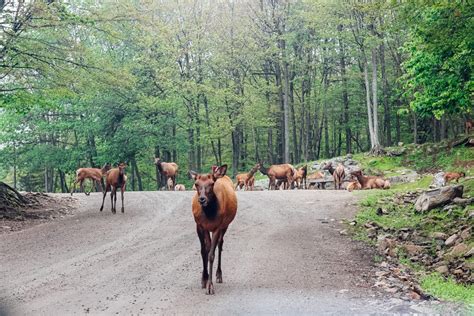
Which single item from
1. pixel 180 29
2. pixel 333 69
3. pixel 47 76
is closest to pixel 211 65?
pixel 180 29

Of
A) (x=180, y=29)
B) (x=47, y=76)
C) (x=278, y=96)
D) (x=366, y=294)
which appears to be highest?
(x=180, y=29)

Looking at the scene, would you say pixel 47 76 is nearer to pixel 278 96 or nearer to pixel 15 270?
pixel 15 270

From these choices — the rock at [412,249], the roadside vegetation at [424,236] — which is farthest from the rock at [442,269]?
the rock at [412,249]

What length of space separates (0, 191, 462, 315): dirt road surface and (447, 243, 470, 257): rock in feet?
5.13

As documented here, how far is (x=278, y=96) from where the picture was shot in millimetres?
43781

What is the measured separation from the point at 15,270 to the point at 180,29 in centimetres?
3314

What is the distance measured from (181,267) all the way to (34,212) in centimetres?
970

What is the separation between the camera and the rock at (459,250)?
386 inches

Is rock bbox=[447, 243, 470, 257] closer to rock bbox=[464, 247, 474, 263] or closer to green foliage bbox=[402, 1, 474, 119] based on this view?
rock bbox=[464, 247, 474, 263]

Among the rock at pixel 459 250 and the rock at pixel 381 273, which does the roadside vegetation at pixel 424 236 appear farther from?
the rock at pixel 381 273

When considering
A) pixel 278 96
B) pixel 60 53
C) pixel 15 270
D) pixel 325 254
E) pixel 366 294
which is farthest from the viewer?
pixel 278 96

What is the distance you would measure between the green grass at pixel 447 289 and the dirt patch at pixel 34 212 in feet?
37.5

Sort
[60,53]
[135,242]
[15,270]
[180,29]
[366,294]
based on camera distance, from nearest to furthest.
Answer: [366,294], [15,270], [135,242], [60,53], [180,29]

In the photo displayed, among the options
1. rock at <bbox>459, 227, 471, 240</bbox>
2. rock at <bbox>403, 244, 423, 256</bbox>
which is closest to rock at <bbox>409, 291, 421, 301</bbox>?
rock at <bbox>403, 244, 423, 256</bbox>
